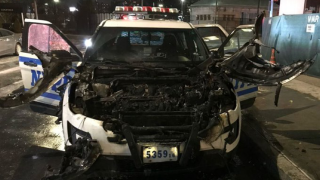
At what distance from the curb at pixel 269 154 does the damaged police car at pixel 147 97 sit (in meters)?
0.85

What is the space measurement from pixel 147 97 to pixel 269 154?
1.95 m

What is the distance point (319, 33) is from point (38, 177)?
852cm

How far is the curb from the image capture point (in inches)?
141

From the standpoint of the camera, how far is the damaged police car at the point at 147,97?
2.88m

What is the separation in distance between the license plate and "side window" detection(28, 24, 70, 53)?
9.57 feet

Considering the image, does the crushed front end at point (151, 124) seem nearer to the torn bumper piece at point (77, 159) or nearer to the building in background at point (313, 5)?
the torn bumper piece at point (77, 159)

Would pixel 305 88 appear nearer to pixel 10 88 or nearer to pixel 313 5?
pixel 10 88

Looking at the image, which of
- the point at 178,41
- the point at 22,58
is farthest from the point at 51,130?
the point at 178,41

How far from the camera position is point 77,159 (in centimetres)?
283

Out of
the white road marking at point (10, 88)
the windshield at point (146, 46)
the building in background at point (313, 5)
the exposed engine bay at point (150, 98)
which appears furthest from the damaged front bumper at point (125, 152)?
the building in background at point (313, 5)

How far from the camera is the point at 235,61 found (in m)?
3.97

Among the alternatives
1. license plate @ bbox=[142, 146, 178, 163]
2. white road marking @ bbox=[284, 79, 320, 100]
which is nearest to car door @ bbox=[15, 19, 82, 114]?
license plate @ bbox=[142, 146, 178, 163]

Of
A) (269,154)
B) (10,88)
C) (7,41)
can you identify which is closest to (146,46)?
(269,154)

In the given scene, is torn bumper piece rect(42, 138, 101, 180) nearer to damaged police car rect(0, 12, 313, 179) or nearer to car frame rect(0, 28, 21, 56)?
damaged police car rect(0, 12, 313, 179)
